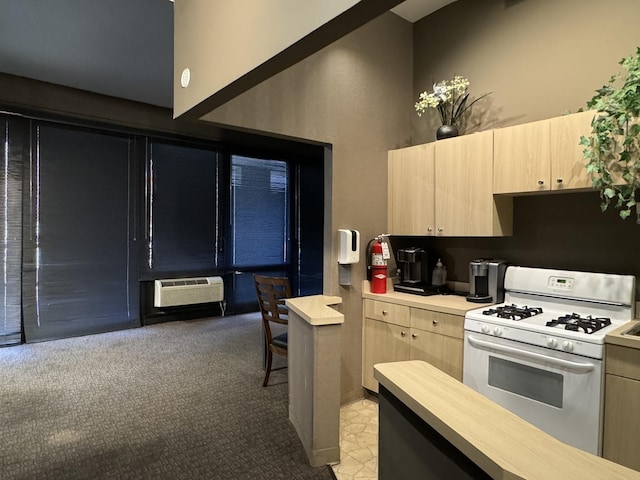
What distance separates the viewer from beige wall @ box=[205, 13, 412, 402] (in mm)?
2877

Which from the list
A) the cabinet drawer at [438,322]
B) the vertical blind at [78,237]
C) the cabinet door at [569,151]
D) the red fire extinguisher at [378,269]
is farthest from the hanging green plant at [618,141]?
the vertical blind at [78,237]

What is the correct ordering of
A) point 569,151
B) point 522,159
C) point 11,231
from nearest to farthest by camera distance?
1. point 569,151
2. point 522,159
3. point 11,231

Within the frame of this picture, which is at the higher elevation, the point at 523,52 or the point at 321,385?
the point at 523,52

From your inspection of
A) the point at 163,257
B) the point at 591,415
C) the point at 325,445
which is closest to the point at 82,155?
the point at 163,257

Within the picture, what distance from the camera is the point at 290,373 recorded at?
110 inches

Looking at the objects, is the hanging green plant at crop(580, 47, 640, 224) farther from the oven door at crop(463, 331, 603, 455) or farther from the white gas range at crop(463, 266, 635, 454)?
the oven door at crop(463, 331, 603, 455)

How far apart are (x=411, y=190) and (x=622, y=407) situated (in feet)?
6.53

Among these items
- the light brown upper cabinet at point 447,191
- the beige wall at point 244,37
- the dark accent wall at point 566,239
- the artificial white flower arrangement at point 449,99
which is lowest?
the dark accent wall at point 566,239

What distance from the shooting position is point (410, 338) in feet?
9.61

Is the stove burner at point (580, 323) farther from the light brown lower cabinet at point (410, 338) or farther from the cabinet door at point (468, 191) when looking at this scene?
the cabinet door at point (468, 191)

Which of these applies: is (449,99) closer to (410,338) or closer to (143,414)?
(410,338)

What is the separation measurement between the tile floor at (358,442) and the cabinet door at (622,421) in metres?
1.24

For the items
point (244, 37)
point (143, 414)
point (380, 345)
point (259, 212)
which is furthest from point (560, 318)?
point (259, 212)

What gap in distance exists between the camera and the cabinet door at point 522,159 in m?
2.49
